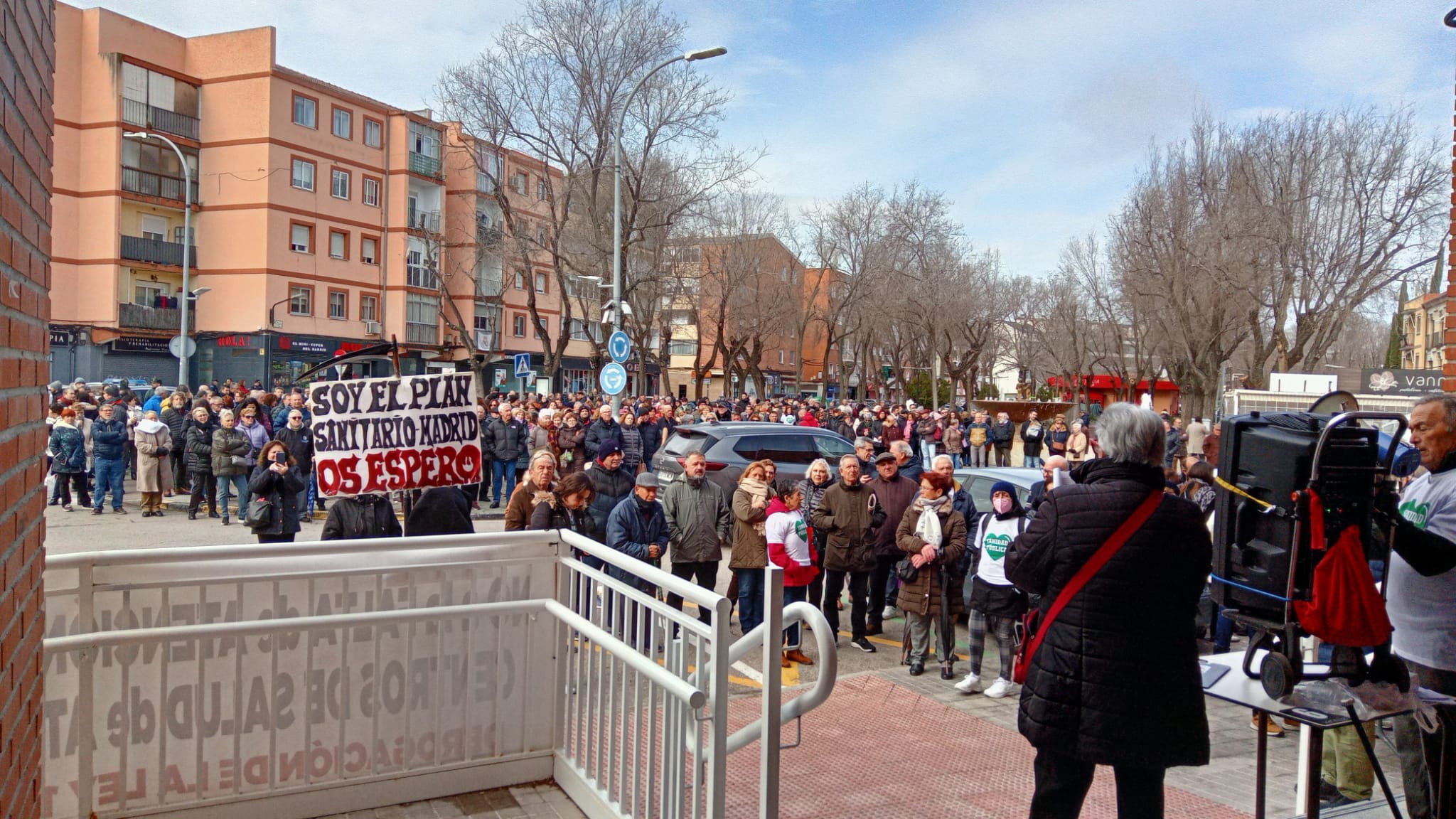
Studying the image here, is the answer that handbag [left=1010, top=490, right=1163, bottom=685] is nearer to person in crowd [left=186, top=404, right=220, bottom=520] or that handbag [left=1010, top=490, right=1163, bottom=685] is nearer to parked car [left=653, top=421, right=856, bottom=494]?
parked car [left=653, top=421, right=856, bottom=494]

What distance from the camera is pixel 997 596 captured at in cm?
722

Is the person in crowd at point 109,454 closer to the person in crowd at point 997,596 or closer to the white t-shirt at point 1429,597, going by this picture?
the person in crowd at point 997,596

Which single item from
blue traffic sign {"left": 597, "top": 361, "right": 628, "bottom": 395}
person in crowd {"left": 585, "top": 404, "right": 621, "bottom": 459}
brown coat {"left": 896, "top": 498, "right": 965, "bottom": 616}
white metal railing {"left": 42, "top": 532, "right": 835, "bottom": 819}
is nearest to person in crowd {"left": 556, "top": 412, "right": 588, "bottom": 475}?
person in crowd {"left": 585, "top": 404, "right": 621, "bottom": 459}

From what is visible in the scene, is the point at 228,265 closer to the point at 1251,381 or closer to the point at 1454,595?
the point at 1251,381

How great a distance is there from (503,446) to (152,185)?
102ft

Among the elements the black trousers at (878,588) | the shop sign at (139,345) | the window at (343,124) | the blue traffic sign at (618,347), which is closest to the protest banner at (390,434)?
the black trousers at (878,588)

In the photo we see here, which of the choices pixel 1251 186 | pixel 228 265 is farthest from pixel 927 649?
pixel 228 265

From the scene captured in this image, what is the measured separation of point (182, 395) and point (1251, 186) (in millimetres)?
28337

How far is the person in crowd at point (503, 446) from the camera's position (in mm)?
16297

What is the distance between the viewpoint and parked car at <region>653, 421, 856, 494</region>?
13992 mm

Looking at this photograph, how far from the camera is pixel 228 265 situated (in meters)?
40.1

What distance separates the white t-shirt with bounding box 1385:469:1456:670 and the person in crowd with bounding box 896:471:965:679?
3860 millimetres

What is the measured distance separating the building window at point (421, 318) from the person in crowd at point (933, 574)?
42.3 metres

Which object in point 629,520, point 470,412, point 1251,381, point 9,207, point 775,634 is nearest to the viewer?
point 9,207
